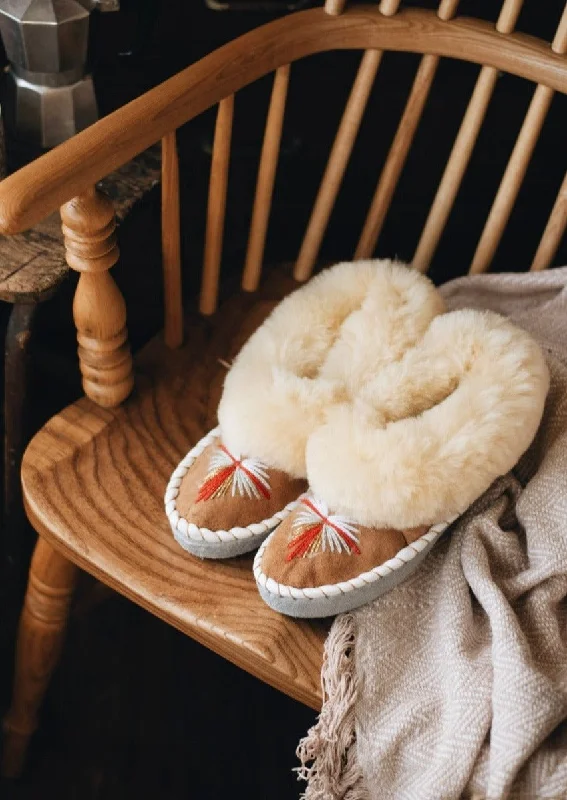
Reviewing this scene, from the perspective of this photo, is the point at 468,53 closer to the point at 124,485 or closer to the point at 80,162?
the point at 80,162

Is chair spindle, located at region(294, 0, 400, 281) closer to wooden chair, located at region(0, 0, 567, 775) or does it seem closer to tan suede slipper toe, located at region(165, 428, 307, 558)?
wooden chair, located at region(0, 0, 567, 775)

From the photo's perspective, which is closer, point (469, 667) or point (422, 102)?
point (469, 667)

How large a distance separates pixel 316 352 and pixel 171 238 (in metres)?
0.18

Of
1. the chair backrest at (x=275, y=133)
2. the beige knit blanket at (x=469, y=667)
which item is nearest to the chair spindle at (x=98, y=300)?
the chair backrest at (x=275, y=133)

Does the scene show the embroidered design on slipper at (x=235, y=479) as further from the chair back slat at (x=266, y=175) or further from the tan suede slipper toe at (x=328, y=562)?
the chair back slat at (x=266, y=175)

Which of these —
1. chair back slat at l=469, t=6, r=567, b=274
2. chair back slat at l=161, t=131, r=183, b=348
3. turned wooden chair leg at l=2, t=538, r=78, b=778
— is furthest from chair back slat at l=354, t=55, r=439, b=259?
turned wooden chair leg at l=2, t=538, r=78, b=778

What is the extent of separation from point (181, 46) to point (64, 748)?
876mm

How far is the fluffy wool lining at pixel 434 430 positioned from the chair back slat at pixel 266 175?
256mm

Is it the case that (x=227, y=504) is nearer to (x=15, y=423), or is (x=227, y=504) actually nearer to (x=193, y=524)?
(x=193, y=524)

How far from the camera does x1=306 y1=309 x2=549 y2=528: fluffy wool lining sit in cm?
75

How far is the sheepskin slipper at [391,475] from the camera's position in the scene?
75 centimetres

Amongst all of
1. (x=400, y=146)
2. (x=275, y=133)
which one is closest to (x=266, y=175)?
(x=275, y=133)

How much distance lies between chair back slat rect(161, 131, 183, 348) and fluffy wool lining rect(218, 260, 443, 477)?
4.6 inches

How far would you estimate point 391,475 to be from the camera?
2.44 feet
